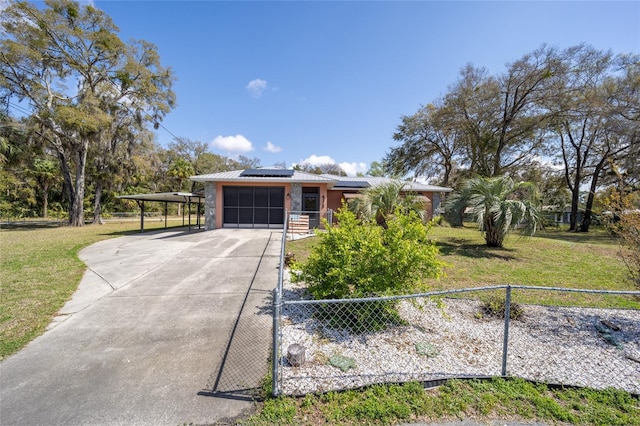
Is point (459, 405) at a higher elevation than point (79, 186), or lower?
lower

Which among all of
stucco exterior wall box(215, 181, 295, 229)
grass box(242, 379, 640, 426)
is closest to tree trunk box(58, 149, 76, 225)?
stucco exterior wall box(215, 181, 295, 229)

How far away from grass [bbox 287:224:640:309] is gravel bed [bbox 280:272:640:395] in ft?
2.04

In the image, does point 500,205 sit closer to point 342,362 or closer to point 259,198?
point 342,362

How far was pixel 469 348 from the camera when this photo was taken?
10.6ft

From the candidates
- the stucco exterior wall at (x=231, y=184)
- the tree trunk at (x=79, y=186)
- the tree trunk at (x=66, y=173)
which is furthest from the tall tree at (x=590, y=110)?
the tree trunk at (x=66, y=173)

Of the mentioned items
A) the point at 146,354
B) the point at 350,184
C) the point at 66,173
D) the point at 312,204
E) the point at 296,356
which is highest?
the point at 66,173

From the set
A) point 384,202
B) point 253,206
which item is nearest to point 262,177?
point 253,206

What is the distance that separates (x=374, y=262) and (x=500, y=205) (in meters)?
6.66

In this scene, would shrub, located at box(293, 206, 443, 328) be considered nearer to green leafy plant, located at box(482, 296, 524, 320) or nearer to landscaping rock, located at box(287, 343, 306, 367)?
landscaping rock, located at box(287, 343, 306, 367)

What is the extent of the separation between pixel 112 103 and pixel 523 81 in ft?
96.4

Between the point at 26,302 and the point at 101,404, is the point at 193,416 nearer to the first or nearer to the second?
the point at 101,404

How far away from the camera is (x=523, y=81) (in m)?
17.6

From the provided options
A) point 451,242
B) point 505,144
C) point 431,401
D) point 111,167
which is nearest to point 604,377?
point 431,401

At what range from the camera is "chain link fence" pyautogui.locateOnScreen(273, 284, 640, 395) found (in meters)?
2.66
